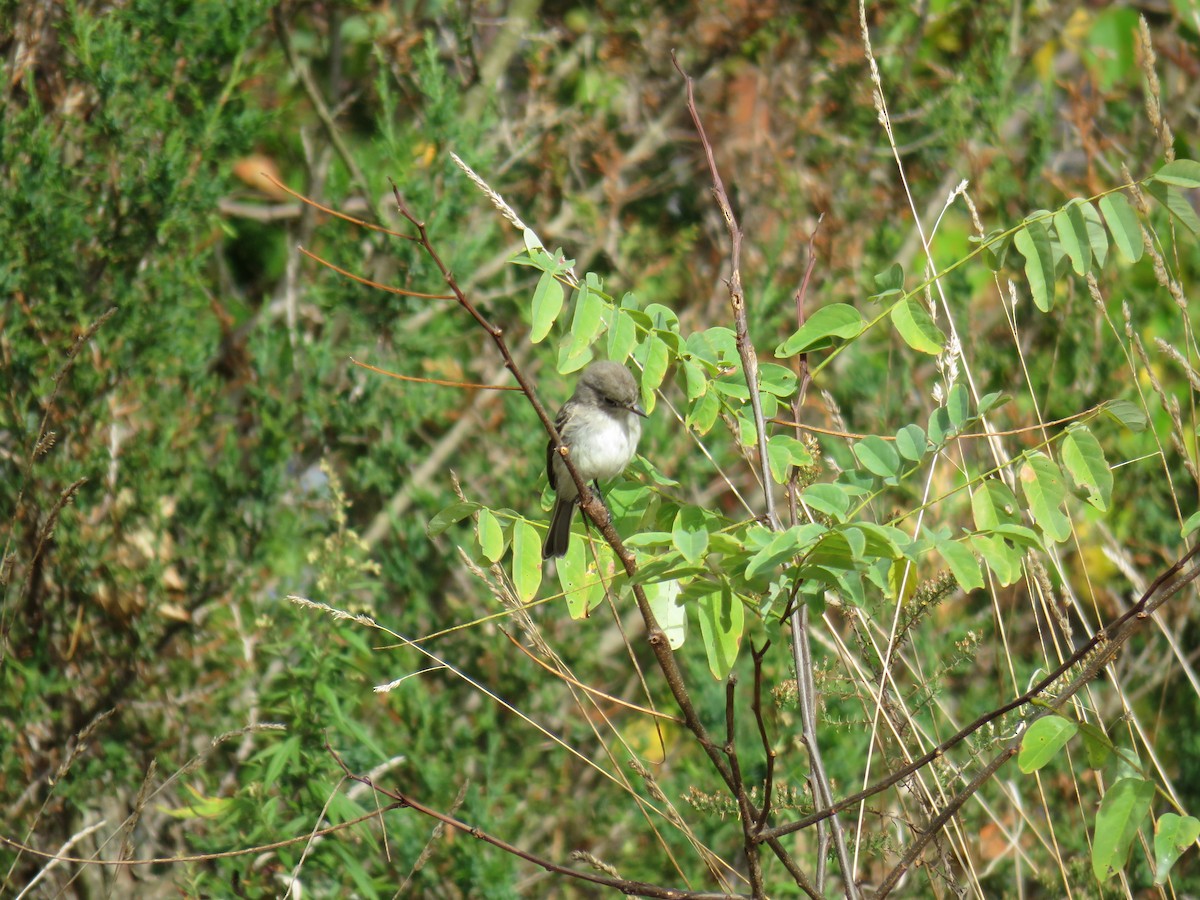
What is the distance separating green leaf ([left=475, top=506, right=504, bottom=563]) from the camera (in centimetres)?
214

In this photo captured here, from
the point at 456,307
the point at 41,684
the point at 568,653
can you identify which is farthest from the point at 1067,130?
the point at 41,684

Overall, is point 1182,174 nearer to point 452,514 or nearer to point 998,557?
point 998,557

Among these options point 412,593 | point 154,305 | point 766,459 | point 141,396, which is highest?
point 766,459

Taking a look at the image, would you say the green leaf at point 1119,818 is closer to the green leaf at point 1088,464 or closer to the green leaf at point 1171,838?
the green leaf at point 1171,838

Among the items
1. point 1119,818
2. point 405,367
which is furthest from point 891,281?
point 405,367

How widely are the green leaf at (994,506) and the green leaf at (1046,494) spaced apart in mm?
32

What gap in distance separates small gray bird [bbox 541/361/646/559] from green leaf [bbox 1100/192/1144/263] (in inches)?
64.5

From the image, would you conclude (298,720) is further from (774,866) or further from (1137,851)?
(1137,851)

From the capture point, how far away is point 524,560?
7.43 feet

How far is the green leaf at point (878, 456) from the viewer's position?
1.95 m

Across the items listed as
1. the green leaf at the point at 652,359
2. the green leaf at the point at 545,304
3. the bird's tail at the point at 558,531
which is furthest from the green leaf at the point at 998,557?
the bird's tail at the point at 558,531

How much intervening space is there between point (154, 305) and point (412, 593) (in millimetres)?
1279

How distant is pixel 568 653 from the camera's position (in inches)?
164

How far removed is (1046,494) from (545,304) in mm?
880
